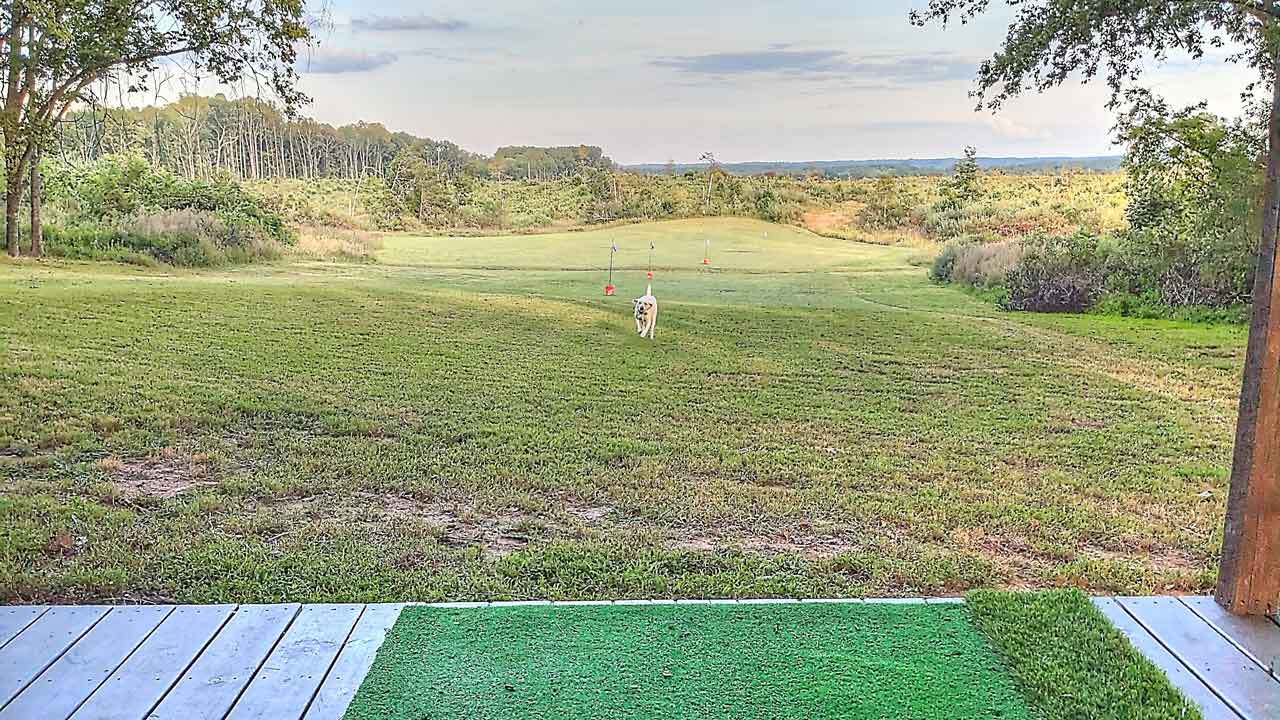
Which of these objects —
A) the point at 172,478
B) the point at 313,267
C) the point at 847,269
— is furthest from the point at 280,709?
the point at 847,269

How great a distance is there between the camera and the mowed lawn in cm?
289

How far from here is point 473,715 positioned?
1.85 meters

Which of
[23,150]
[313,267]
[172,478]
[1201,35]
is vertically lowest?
[172,478]

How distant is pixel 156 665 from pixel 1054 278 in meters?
4.94

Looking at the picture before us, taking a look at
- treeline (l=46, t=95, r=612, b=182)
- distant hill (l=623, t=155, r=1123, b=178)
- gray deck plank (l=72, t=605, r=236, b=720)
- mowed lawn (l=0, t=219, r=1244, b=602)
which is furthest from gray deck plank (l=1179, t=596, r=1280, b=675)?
treeline (l=46, t=95, r=612, b=182)

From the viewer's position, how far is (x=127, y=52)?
4723 millimetres

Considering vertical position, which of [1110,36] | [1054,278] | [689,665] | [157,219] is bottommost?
[689,665]

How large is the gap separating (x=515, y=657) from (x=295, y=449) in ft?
7.19

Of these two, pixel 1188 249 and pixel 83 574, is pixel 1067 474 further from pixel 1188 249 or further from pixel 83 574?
pixel 83 574

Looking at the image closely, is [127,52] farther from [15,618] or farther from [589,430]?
[15,618]

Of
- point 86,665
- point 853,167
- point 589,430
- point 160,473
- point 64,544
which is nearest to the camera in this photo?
point 86,665

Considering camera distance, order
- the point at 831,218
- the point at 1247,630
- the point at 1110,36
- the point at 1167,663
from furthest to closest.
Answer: the point at 831,218
the point at 1110,36
the point at 1247,630
the point at 1167,663

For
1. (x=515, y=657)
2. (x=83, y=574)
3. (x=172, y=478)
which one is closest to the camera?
(x=515, y=657)

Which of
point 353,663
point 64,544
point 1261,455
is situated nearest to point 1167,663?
point 1261,455
